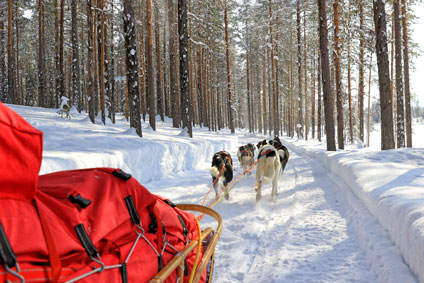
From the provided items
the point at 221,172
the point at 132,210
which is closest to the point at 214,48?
the point at 221,172

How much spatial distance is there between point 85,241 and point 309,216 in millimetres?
4114

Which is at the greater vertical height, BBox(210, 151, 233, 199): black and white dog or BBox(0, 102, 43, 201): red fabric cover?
BBox(0, 102, 43, 201): red fabric cover

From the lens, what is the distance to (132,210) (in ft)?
5.71

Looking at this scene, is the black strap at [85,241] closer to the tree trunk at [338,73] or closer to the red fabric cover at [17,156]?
the red fabric cover at [17,156]

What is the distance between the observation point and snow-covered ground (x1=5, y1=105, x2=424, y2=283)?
2836 mm

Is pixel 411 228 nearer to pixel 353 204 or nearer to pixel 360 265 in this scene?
pixel 360 265

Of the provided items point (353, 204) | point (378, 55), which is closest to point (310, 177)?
point (353, 204)

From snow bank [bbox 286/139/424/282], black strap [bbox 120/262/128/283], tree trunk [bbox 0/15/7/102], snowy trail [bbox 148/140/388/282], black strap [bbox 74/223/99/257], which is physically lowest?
snowy trail [bbox 148/140/388/282]

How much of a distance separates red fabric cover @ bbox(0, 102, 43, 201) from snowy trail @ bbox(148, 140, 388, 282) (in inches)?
88.6

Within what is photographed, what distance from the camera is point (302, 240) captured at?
3674 mm

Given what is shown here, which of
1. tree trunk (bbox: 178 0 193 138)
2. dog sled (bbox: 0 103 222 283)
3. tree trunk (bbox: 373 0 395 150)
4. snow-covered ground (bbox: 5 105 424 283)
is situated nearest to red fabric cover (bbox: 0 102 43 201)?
dog sled (bbox: 0 103 222 283)

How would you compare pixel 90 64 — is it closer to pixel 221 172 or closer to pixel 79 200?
pixel 221 172

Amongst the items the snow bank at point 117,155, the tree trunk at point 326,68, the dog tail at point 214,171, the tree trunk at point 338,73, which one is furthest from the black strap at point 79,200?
the tree trunk at point 338,73

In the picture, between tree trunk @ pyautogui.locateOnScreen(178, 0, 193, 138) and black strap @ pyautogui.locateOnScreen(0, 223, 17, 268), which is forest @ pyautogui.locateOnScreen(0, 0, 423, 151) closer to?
tree trunk @ pyautogui.locateOnScreen(178, 0, 193, 138)
